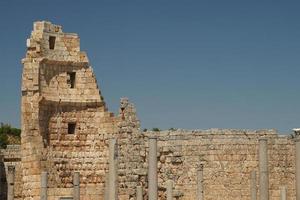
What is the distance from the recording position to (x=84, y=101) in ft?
91.8

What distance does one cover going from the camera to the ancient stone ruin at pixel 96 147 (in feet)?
88.4

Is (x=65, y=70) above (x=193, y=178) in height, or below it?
above

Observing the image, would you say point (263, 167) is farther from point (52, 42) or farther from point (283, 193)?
point (52, 42)

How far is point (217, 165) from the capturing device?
89.4 feet

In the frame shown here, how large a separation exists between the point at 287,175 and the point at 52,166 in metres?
8.11

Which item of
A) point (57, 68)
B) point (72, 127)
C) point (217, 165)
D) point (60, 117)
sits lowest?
point (217, 165)

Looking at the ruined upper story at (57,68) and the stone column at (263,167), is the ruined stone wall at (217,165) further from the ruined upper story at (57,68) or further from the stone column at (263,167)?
the stone column at (263,167)

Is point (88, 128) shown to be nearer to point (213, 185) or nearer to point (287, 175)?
point (213, 185)

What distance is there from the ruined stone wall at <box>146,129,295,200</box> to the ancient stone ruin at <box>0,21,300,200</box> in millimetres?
34

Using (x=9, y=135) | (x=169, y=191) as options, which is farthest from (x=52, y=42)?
→ (x=9, y=135)

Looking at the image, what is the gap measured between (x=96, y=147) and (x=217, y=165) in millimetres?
4302

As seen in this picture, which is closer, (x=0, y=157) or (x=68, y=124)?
(x=68, y=124)

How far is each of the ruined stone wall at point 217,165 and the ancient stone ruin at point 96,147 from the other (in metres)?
0.03

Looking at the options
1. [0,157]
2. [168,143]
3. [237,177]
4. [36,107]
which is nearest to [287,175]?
[237,177]
